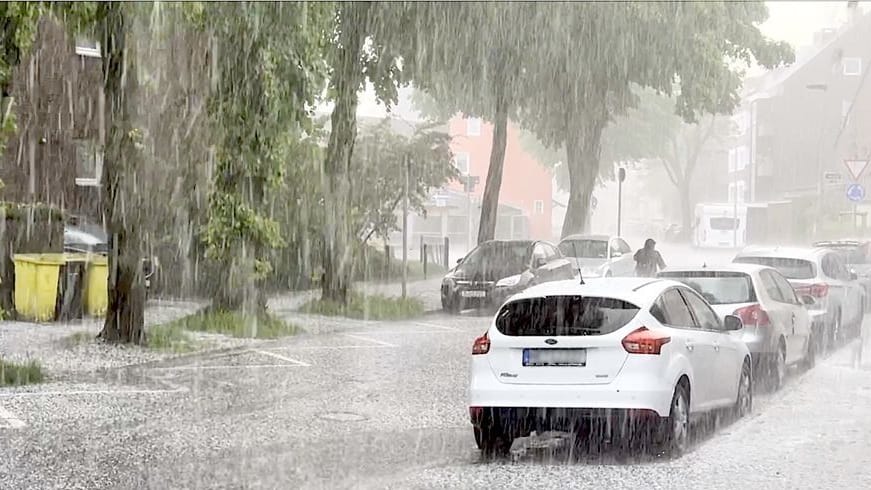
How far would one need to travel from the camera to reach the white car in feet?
31.4

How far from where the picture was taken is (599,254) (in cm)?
3055

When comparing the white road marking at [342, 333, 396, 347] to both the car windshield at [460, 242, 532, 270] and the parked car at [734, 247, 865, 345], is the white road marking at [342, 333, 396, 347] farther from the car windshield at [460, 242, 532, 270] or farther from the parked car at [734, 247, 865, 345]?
the car windshield at [460, 242, 532, 270]

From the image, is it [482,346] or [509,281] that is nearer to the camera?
[482,346]

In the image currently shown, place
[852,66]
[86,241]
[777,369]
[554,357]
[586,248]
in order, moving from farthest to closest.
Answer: [852,66] → [586,248] → [86,241] → [777,369] → [554,357]

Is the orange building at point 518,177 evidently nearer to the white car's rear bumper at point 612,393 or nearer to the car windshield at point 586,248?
the car windshield at point 586,248

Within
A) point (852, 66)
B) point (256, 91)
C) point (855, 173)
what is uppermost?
point (852, 66)

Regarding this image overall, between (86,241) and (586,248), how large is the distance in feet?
38.9

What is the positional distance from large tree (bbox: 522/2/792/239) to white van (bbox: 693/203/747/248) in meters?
27.9

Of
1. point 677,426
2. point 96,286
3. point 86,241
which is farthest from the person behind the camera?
point 86,241

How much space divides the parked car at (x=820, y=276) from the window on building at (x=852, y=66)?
190ft

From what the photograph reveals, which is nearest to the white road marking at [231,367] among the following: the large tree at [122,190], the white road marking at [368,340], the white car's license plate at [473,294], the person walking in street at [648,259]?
the large tree at [122,190]

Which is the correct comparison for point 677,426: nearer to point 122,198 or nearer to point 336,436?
point 336,436

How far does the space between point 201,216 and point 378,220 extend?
1530 centimetres

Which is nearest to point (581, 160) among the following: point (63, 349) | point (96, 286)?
point (96, 286)
